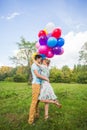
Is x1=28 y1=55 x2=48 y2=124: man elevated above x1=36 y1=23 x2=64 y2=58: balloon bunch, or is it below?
below

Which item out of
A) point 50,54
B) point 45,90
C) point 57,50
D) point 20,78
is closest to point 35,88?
point 45,90

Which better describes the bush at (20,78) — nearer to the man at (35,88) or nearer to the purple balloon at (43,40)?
the purple balloon at (43,40)

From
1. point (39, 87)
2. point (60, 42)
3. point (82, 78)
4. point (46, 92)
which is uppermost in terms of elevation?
point (82, 78)

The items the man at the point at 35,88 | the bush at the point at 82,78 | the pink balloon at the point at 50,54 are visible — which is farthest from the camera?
the bush at the point at 82,78

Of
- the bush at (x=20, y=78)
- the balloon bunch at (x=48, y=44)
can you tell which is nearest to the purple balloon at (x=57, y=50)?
the balloon bunch at (x=48, y=44)

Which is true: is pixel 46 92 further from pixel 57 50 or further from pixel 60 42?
pixel 60 42

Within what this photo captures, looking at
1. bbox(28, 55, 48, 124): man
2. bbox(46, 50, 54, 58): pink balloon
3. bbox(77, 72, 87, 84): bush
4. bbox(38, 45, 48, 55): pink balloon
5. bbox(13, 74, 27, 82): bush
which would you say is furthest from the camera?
bbox(13, 74, 27, 82): bush

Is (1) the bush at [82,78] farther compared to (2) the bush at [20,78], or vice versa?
(2) the bush at [20,78]

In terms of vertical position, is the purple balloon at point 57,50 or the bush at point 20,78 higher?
the bush at point 20,78

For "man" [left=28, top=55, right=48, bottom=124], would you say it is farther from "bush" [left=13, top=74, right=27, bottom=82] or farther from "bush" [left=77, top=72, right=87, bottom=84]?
"bush" [left=13, top=74, right=27, bottom=82]

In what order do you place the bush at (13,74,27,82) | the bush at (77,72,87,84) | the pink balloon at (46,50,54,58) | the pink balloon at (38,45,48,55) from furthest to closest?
the bush at (13,74,27,82), the bush at (77,72,87,84), the pink balloon at (46,50,54,58), the pink balloon at (38,45,48,55)

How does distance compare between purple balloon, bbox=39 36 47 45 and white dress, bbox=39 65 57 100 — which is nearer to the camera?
white dress, bbox=39 65 57 100

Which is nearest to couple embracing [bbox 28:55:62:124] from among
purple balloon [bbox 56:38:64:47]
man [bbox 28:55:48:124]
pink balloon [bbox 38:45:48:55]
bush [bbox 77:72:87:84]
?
man [bbox 28:55:48:124]

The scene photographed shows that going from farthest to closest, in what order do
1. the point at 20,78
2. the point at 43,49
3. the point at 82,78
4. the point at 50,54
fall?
the point at 20,78 → the point at 82,78 → the point at 50,54 → the point at 43,49
